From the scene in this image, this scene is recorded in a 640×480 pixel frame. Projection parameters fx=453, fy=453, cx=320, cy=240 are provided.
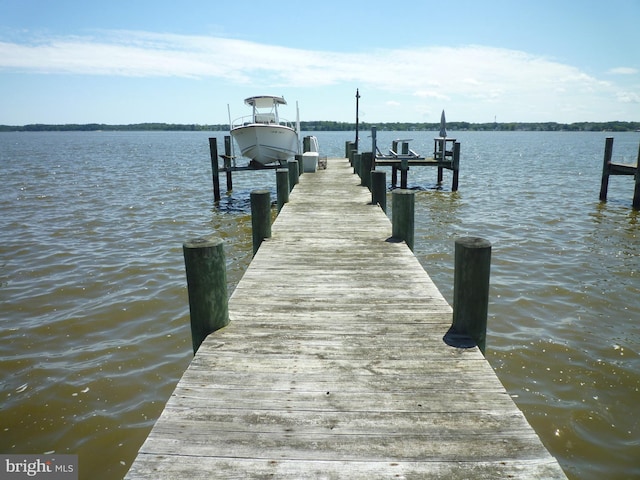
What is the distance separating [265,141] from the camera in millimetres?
20859

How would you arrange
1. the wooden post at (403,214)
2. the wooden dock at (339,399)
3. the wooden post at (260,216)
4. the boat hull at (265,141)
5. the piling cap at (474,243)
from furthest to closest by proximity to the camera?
the boat hull at (265,141) < the wooden post at (260,216) < the wooden post at (403,214) < the piling cap at (474,243) < the wooden dock at (339,399)

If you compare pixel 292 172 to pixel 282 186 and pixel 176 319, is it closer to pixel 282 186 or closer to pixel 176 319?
pixel 282 186

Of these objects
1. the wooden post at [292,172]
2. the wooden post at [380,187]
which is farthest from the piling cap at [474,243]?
the wooden post at [292,172]

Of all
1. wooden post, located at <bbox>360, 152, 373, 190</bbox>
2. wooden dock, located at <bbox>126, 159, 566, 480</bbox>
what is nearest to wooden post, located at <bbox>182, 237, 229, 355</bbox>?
wooden dock, located at <bbox>126, 159, 566, 480</bbox>

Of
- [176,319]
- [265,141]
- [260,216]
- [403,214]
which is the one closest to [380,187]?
[403,214]

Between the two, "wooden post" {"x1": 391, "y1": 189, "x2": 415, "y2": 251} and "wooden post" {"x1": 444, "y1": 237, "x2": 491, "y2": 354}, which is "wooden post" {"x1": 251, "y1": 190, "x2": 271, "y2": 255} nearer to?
"wooden post" {"x1": 391, "y1": 189, "x2": 415, "y2": 251}

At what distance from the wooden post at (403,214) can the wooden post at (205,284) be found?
370cm

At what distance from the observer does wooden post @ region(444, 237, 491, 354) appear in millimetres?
3980

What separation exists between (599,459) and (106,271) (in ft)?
32.3

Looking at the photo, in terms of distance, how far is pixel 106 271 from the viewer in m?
10.5

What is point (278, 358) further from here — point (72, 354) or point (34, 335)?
point (34, 335)

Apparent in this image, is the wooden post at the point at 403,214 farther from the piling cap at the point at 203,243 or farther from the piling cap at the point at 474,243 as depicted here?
the piling cap at the point at 203,243

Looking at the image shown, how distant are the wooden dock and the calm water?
199 centimetres

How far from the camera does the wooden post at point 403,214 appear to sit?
7.17 m
